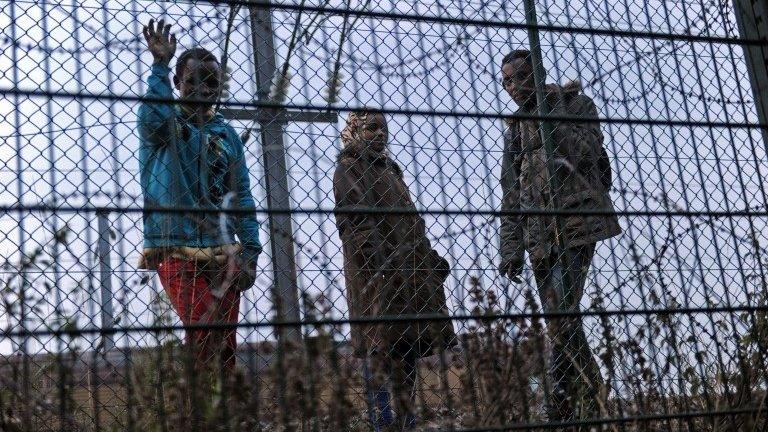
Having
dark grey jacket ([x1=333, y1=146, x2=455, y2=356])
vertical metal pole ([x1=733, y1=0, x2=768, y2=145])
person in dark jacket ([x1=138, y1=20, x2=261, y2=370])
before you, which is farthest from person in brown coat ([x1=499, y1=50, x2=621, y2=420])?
person in dark jacket ([x1=138, y1=20, x2=261, y2=370])

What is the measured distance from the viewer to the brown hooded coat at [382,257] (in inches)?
110

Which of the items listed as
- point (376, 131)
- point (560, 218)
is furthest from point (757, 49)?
point (376, 131)

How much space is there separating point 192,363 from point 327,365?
0.38m

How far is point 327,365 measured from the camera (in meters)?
2.63

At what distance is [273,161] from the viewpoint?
2986 millimetres

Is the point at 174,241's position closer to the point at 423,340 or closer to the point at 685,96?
the point at 423,340

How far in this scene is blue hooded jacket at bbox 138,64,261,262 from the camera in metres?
2.77

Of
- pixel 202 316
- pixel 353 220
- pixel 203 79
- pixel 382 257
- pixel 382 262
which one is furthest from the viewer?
pixel 382 262

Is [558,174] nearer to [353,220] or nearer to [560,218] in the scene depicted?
[560,218]

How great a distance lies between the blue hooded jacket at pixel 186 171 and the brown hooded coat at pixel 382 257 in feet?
1.01

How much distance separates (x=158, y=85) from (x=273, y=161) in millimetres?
376

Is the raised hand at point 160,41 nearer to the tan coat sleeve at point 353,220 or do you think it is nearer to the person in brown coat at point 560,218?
the tan coat sleeve at point 353,220

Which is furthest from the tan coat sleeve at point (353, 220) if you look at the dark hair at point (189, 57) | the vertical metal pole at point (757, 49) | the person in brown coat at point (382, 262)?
the vertical metal pole at point (757, 49)

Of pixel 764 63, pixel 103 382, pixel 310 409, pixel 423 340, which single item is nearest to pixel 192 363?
pixel 310 409
